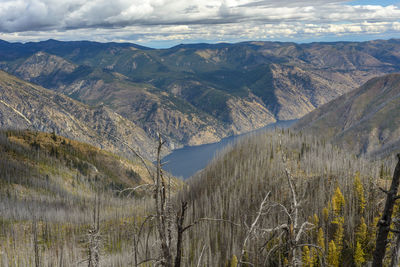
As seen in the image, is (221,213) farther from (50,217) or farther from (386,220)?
(386,220)

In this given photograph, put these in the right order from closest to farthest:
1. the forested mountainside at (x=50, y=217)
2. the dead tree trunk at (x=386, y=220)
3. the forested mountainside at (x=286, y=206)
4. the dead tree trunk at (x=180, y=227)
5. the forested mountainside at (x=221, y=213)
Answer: the dead tree trunk at (x=386, y=220)
the dead tree trunk at (x=180, y=227)
the forested mountainside at (x=221, y=213)
the forested mountainside at (x=286, y=206)
the forested mountainside at (x=50, y=217)

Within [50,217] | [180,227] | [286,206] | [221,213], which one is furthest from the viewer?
[50,217]

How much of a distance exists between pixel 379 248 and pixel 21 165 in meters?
213

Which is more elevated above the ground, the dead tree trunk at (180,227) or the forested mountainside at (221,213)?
the dead tree trunk at (180,227)

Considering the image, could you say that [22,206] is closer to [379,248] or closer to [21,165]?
[21,165]

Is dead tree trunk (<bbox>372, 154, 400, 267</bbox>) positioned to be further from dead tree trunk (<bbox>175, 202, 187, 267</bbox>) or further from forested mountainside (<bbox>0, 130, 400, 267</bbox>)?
dead tree trunk (<bbox>175, 202, 187, 267</bbox>)

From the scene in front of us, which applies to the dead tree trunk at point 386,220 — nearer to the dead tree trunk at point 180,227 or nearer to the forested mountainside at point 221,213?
the forested mountainside at point 221,213

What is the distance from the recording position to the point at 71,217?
13512 cm

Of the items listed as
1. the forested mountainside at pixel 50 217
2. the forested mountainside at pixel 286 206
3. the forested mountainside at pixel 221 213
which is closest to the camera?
the forested mountainside at pixel 221 213

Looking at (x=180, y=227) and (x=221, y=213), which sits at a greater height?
(x=180, y=227)

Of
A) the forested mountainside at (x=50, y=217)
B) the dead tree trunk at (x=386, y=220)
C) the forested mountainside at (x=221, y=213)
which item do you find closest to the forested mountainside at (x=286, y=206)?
the forested mountainside at (x=221, y=213)

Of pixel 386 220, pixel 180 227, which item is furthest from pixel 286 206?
pixel 180 227

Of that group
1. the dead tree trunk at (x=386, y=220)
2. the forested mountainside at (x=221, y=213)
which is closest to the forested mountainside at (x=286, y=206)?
the forested mountainside at (x=221, y=213)

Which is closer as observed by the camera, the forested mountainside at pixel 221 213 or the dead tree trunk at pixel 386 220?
the dead tree trunk at pixel 386 220
